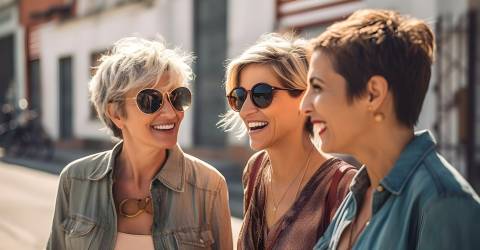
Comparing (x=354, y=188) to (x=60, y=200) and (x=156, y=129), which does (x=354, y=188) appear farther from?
(x=60, y=200)

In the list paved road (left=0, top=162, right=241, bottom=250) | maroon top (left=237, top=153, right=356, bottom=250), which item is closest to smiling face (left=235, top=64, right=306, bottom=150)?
maroon top (left=237, top=153, right=356, bottom=250)

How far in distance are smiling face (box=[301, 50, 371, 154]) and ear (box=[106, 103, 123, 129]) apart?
47.6 inches

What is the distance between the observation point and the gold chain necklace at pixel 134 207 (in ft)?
8.11

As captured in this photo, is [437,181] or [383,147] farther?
[383,147]

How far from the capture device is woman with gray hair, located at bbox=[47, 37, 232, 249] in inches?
95.7

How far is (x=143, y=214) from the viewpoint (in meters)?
2.47

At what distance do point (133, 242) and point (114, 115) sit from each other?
2.02ft

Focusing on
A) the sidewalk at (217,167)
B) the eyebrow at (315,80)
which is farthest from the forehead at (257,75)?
the sidewalk at (217,167)

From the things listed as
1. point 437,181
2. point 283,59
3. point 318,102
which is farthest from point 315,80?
point 283,59

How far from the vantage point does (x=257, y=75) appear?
2268 millimetres

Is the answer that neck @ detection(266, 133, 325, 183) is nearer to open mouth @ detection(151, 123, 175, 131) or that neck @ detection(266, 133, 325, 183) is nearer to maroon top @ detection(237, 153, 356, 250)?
maroon top @ detection(237, 153, 356, 250)

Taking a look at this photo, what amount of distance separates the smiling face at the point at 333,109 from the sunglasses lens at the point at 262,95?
0.59 m

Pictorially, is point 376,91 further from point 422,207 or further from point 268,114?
point 268,114

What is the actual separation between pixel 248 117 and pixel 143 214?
66 centimetres
